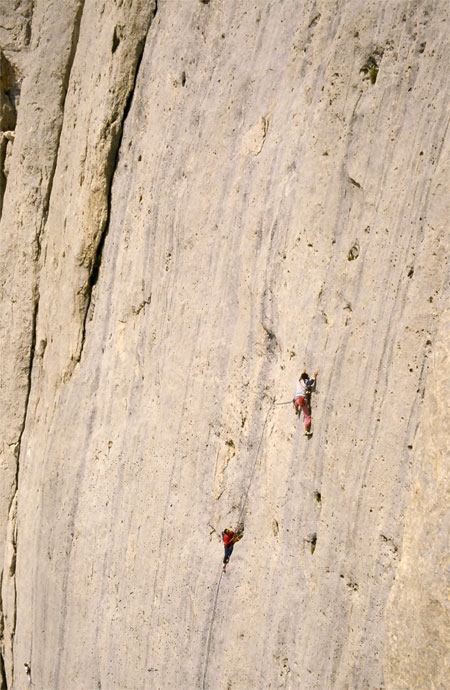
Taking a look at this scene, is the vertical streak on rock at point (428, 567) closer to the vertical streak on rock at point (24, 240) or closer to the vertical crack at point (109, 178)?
the vertical crack at point (109, 178)

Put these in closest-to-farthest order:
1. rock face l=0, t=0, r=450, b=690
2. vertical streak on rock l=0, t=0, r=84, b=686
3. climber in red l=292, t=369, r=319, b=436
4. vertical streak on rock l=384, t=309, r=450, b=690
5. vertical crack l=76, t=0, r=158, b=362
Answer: vertical streak on rock l=384, t=309, r=450, b=690 < rock face l=0, t=0, r=450, b=690 < climber in red l=292, t=369, r=319, b=436 < vertical crack l=76, t=0, r=158, b=362 < vertical streak on rock l=0, t=0, r=84, b=686

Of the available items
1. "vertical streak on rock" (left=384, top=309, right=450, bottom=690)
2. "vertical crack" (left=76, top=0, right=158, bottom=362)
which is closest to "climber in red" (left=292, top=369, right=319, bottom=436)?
"vertical streak on rock" (left=384, top=309, right=450, bottom=690)

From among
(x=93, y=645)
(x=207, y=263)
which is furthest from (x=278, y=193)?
(x=93, y=645)

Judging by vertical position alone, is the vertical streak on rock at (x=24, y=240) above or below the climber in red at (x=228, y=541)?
above

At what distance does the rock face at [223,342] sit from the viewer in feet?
14.5

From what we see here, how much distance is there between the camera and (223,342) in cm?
570

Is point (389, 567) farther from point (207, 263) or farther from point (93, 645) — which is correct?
point (93, 645)

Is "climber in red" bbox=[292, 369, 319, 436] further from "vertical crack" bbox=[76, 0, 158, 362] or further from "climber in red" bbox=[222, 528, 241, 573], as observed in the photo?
"vertical crack" bbox=[76, 0, 158, 362]

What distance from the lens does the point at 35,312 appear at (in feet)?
26.0

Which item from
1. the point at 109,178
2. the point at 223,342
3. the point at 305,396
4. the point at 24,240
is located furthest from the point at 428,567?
the point at 24,240

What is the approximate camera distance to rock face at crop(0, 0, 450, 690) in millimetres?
4414

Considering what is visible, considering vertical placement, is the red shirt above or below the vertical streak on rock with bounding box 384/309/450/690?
below

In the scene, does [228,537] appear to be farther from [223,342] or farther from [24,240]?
[24,240]

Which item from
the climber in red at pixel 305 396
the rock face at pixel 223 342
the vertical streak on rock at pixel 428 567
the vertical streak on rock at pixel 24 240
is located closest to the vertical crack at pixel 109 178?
the rock face at pixel 223 342
